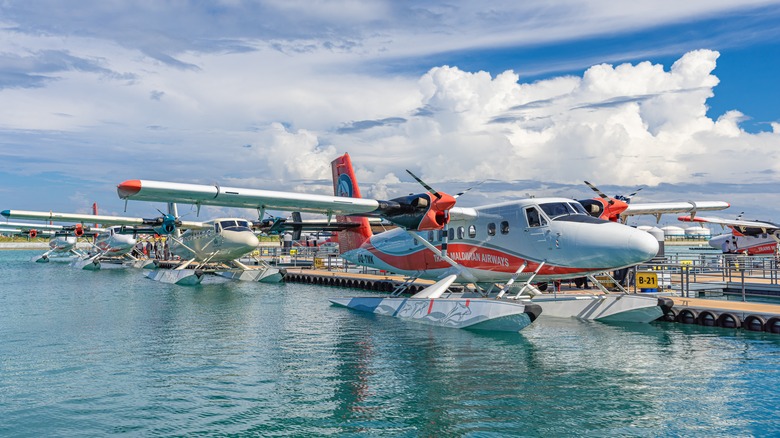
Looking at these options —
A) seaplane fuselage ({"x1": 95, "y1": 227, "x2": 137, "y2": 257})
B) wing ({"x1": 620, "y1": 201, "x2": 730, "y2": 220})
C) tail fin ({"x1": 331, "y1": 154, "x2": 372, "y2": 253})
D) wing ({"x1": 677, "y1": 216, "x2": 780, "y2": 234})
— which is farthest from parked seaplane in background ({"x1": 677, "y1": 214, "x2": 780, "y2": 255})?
seaplane fuselage ({"x1": 95, "y1": 227, "x2": 137, "y2": 257})

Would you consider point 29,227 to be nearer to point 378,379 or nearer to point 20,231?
point 20,231

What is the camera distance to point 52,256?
301 ft

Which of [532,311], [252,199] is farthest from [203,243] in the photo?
[532,311]

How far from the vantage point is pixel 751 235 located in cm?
3922

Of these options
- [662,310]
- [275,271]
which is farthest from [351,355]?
[275,271]

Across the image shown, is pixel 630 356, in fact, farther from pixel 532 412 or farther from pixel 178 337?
pixel 178 337

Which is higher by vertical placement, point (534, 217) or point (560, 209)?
point (560, 209)

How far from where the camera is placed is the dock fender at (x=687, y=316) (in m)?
18.9

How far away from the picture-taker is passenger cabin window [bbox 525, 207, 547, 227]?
17.2 m

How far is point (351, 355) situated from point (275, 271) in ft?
84.2

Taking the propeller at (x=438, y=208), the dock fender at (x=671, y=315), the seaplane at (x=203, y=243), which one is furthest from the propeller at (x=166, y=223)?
the dock fender at (x=671, y=315)

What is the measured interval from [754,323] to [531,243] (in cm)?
691

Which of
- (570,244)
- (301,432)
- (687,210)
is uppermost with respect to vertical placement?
(687,210)

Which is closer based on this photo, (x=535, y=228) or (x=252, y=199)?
(x=252, y=199)
